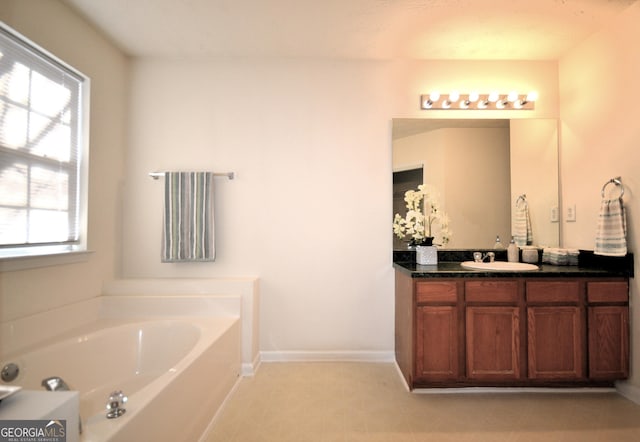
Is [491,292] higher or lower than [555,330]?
higher

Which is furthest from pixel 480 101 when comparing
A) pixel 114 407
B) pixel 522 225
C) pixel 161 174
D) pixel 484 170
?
pixel 114 407

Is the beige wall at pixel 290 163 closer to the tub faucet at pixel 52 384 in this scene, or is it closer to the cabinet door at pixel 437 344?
the cabinet door at pixel 437 344

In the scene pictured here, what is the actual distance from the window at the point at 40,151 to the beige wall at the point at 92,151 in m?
0.08

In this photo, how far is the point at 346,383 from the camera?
211 cm

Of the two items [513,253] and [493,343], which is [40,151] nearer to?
[493,343]

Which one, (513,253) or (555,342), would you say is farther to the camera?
(513,253)

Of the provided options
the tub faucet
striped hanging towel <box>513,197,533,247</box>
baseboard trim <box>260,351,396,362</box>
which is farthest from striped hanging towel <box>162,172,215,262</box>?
striped hanging towel <box>513,197,533,247</box>

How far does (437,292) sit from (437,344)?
0.34 meters

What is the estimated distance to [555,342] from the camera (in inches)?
76.2

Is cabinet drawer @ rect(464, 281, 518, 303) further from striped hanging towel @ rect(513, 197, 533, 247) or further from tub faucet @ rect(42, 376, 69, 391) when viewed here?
tub faucet @ rect(42, 376, 69, 391)

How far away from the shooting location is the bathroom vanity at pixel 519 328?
193 centimetres

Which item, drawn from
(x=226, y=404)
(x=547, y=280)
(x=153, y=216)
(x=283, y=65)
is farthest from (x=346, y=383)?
(x=283, y=65)

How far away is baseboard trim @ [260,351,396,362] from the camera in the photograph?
2.46m

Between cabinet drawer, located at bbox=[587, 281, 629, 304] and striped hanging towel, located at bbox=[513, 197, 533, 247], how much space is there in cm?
58
